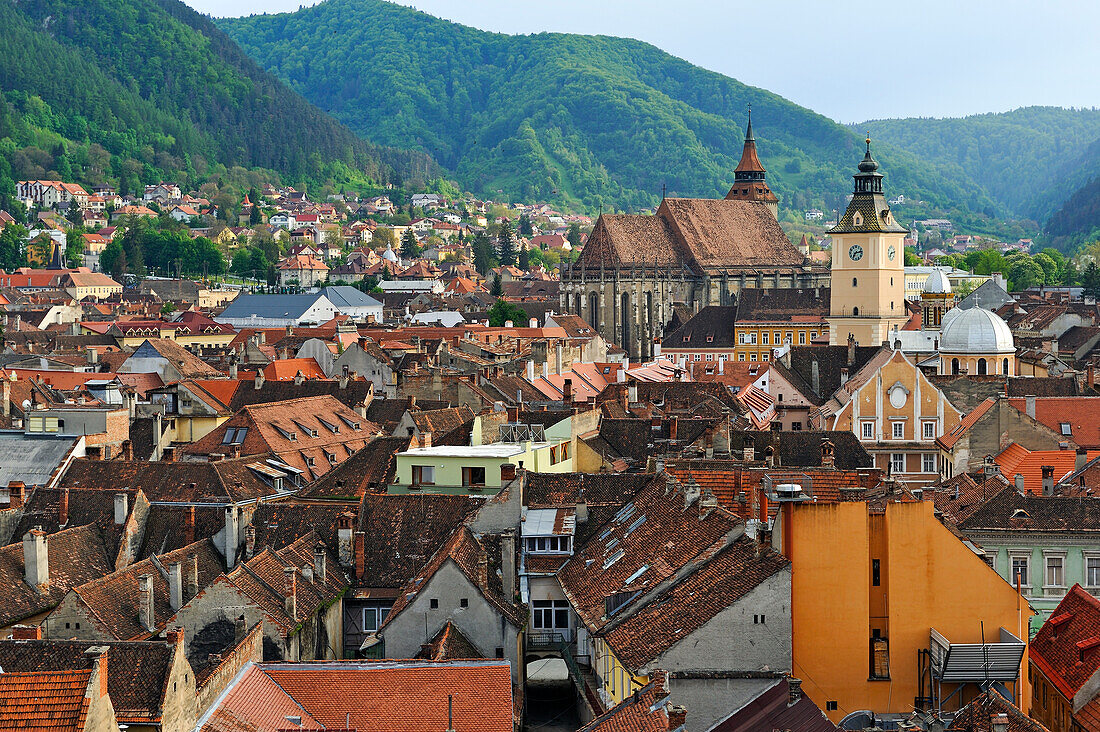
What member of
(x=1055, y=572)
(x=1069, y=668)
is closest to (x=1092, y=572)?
(x=1055, y=572)

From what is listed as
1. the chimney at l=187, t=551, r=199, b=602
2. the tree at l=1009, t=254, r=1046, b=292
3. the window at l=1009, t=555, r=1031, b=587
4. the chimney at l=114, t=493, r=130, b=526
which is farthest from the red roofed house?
the tree at l=1009, t=254, r=1046, b=292

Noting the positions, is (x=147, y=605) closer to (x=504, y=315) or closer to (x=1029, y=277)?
(x=504, y=315)

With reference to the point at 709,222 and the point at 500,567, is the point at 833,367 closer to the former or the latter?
the point at 500,567

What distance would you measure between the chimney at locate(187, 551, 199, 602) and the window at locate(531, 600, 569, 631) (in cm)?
751

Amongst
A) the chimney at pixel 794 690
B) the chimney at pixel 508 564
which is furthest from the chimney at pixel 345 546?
the chimney at pixel 794 690

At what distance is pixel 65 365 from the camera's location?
9138 centimetres

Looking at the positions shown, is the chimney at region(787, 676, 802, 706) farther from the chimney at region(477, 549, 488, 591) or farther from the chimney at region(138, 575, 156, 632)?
the chimney at region(138, 575, 156, 632)

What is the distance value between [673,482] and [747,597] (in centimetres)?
836

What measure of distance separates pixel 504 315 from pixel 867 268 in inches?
1474

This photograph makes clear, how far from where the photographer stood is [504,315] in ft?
465

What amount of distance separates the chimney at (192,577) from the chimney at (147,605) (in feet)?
4.47

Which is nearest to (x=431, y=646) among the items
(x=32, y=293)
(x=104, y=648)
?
(x=104, y=648)

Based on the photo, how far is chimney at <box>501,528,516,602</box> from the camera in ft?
111

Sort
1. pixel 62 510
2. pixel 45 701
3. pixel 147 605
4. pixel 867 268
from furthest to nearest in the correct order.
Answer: pixel 867 268
pixel 62 510
pixel 147 605
pixel 45 701
